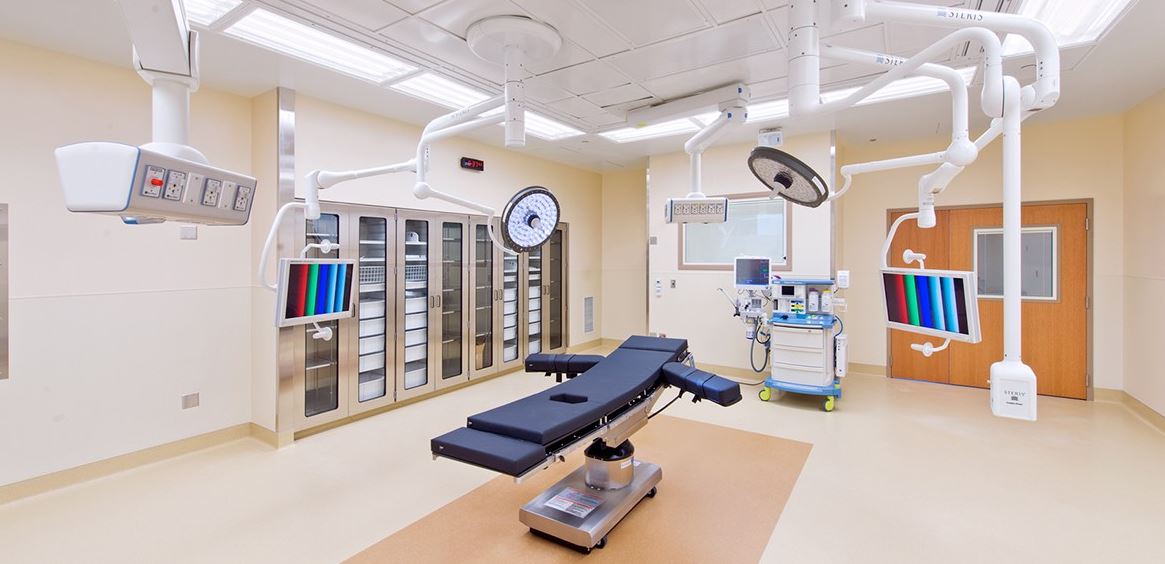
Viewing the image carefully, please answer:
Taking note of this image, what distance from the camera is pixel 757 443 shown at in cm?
378

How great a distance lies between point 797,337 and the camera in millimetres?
4699

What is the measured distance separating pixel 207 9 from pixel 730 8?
2.79 metres

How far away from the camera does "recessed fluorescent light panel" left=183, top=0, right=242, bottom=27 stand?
2590 mm

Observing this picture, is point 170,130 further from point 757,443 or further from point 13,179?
point 757,443

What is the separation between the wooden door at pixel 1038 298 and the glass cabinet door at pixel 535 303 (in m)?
4.27

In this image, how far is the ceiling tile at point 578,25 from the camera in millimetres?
2635

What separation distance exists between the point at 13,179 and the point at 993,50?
469cm

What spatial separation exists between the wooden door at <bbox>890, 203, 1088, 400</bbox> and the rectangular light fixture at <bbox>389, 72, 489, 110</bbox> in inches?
189

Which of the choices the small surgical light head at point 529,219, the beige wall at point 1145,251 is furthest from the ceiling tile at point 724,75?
the beige wall at point 1145,251

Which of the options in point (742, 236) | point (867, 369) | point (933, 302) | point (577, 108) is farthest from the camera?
point (867, 369)

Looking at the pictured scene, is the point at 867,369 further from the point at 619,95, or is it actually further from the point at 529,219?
the point at 529,219

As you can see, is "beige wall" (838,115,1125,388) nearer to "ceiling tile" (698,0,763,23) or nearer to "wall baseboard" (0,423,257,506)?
"ceiling tile" (698,0,763,23)

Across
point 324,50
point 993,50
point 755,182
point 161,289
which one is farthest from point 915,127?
point 161,289

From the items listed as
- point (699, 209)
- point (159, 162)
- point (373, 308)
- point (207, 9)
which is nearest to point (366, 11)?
point (207, 9)
